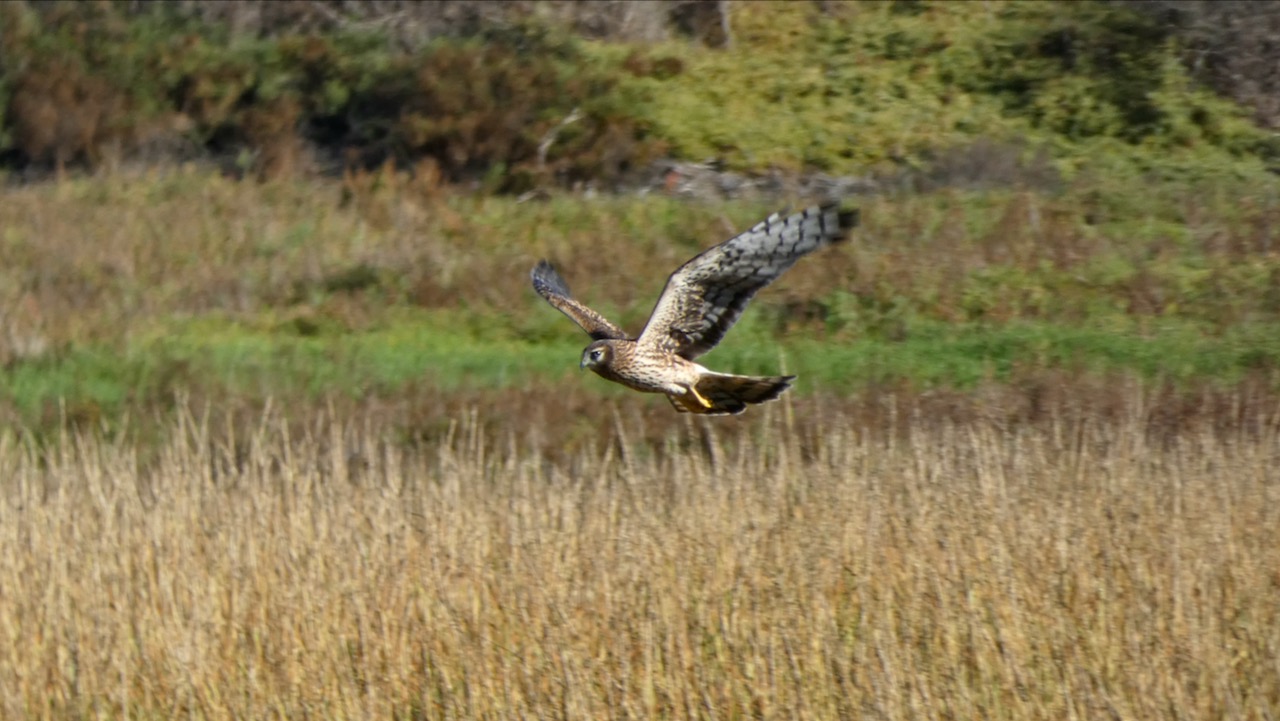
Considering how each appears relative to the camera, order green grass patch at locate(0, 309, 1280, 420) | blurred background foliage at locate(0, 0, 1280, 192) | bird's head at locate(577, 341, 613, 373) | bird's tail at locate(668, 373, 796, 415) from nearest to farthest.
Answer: bird's tail at locate(668, 373, 796, 415), bird's head at locate(577, 341, 613, 373), green grass patch at locate(0, 309, 1280, 420), blurred background foliage at locate(0, 0, 1280, 192)

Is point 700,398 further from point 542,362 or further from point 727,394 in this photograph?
point 542,362

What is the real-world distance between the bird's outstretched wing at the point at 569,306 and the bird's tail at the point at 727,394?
39cm

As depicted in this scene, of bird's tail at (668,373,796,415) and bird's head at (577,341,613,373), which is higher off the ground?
bird's head at (577,341,613,373)

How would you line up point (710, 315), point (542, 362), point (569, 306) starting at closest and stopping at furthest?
point (710, 315)
point (569, 306)
point (542, 362)

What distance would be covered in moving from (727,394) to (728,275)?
0.40m

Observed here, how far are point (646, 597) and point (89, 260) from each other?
35.7 feet

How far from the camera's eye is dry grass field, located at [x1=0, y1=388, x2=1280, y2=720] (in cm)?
623

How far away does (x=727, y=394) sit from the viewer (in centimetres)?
577

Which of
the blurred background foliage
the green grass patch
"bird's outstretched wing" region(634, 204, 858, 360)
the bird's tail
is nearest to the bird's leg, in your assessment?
the bird's tail

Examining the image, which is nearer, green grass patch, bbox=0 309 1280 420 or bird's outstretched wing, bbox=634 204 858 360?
bird's outstretched wing, bbox=634 204 858 360

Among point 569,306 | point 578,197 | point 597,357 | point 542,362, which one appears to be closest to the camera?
point 597,357

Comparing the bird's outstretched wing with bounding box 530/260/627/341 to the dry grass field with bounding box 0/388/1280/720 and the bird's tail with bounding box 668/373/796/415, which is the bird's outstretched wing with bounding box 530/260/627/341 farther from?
the dry grass field with bounding box 0/388/1280/720

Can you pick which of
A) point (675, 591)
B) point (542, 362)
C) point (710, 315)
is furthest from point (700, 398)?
point (542, 362)

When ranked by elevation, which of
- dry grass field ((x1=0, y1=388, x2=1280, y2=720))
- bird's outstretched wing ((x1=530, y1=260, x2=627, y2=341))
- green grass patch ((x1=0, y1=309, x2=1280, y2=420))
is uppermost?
bird's outstretched wing ((x1=530, y1=260, x2=627, y2=341))
